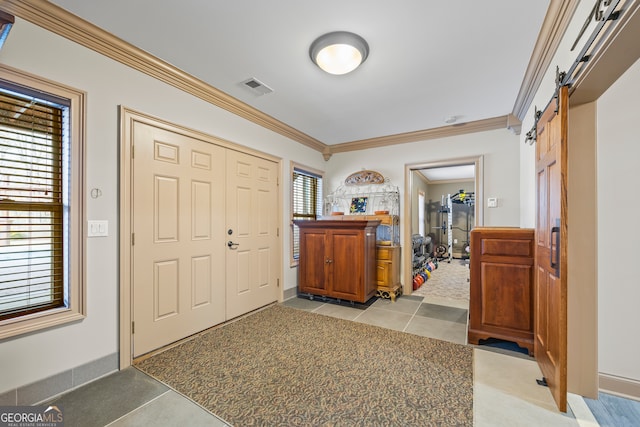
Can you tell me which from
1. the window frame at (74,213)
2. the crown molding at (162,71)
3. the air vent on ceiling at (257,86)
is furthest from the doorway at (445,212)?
the window frame at (74,213)

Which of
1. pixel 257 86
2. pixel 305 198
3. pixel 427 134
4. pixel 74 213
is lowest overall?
pixel 74 213

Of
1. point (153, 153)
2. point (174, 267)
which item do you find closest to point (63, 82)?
point (153, 153)

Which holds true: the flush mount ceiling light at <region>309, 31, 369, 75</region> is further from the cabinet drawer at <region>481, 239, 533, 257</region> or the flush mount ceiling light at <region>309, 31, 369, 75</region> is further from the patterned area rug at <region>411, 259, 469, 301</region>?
the patterned area rug at <region>411, 259, 469, 301</region>

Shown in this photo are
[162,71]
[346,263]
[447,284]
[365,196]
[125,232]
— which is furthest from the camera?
[447,284]

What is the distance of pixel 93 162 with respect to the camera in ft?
6.57

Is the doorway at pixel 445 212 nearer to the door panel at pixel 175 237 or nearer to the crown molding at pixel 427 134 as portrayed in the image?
the crown molding at pixel 427 134

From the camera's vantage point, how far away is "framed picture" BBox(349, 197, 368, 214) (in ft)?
14.9

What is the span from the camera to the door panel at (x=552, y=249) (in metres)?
1.55

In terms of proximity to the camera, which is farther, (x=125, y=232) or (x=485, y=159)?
(x=485, y=159)

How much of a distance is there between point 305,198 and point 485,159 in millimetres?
2709

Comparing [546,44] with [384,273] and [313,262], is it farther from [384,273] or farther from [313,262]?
[313,262]

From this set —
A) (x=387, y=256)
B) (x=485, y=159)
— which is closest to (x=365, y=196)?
(x=387, y=256)

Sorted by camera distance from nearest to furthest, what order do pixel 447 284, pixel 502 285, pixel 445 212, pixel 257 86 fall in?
pixel 502 285 → pixel 257 86 → pixel 447 284 → pixel 445 212

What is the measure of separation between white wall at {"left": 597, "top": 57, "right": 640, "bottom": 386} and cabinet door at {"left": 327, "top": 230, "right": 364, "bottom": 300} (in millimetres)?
2212
